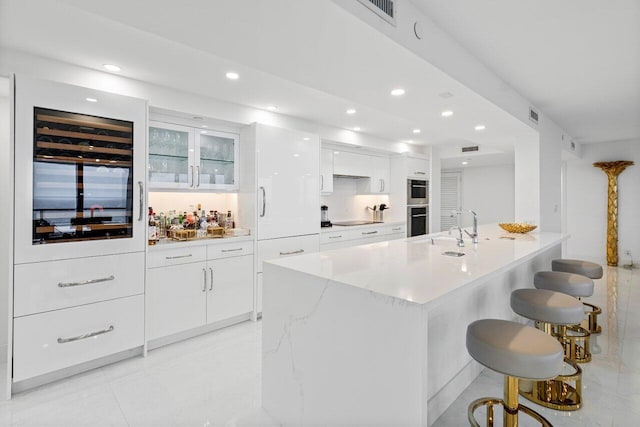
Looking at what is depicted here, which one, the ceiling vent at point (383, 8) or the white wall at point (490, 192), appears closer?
the ceiling vent at point (383, 8)

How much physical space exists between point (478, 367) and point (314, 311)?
158cm

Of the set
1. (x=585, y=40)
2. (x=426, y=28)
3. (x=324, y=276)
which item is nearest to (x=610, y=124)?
(x=585, y=40)

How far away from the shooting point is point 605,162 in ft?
20.9

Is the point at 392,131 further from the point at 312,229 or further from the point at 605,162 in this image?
the point at 605,162

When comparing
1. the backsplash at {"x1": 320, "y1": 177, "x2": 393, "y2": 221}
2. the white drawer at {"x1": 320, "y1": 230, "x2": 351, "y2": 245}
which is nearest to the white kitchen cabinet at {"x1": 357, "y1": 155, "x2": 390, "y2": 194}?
the backsplash at {"x1": 320, "y1": 177, "x2": 393, "y2": 221}

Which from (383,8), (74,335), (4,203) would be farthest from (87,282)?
(383,8)

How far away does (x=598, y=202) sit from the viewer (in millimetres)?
6594

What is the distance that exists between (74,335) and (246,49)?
7.72 feet

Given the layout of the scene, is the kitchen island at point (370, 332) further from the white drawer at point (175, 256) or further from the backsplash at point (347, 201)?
the backsplash at point (347, 201)

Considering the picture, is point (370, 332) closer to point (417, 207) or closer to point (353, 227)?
point (353, 227)

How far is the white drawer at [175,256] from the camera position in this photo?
113 inches

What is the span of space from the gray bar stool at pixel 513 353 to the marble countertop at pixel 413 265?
0.88 feet

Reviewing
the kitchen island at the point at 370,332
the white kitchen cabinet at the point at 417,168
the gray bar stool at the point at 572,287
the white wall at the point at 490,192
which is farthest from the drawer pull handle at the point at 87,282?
the white wall at the point at 490,192

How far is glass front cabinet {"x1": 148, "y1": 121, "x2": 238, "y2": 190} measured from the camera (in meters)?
3.18
